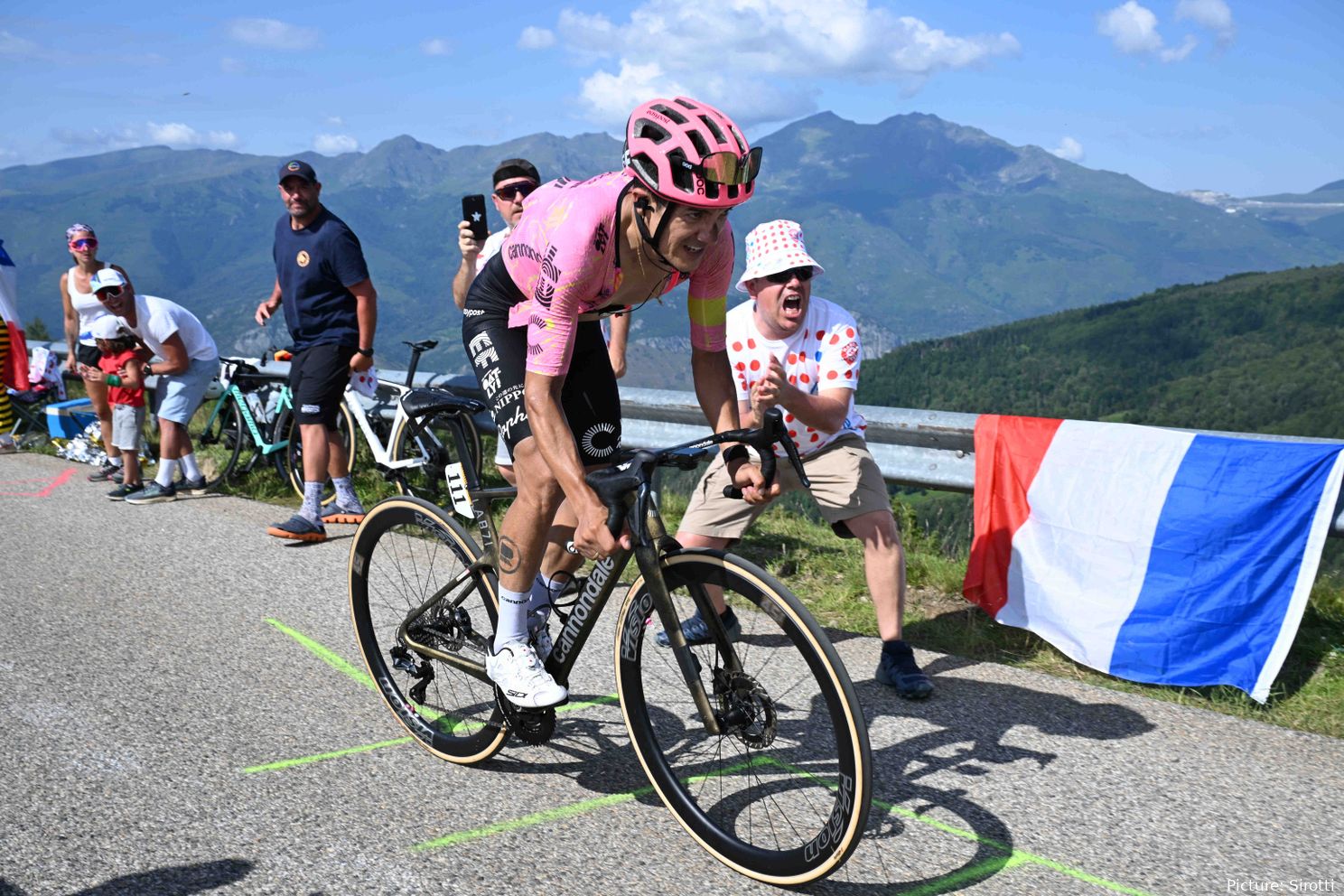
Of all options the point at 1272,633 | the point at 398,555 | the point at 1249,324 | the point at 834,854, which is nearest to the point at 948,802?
the point at 834,854

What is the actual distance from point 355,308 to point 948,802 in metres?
5.84

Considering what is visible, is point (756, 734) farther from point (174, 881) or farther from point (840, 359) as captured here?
point (840, 359)

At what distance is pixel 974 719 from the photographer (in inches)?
174

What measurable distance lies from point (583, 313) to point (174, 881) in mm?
2044

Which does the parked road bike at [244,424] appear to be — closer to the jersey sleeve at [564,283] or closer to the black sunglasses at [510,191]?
the black sunglasses at [510,191]

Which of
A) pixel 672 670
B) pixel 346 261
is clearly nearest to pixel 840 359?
pixel 672 670

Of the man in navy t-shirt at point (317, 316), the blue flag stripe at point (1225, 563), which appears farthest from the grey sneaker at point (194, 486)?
the blue flag stripe at point (1225, 563)

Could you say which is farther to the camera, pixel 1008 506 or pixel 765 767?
pixel 1008 506

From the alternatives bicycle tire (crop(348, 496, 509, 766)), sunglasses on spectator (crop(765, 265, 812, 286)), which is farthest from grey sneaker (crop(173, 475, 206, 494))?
sunglasses on spectator (crop(765, 265, 812, 286))

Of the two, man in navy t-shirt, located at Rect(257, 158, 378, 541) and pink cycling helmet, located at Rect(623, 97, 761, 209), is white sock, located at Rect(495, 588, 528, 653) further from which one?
man in navy t-shirt, located at Rect(257, 158, 378, 541)

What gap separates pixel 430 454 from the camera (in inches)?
331

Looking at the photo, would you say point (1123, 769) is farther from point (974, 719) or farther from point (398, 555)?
point (398, 555)

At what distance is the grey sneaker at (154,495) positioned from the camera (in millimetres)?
9086

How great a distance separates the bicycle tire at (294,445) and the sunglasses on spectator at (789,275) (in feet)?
17.1
